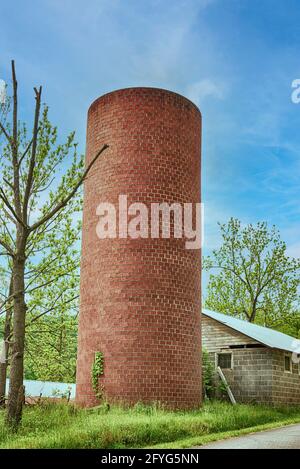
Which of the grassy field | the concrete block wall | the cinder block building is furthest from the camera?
the concrete block wall

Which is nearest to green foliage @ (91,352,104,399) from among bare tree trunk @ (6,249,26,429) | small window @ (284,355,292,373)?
bare tree trunk @ (6,249,26,429)

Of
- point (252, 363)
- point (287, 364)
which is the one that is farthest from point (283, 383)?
point (252, 363)

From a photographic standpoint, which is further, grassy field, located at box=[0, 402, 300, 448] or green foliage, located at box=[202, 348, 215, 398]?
green foliage, located at box=[202, 348, 215, 398]

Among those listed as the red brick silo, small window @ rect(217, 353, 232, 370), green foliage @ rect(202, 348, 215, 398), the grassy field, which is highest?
the red brick silo

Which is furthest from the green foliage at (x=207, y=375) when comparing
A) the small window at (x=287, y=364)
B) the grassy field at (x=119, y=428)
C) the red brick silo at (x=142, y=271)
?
the grassy field at (x=119, y=428)

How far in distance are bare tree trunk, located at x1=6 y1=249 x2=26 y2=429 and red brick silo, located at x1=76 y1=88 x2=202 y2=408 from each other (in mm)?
4921

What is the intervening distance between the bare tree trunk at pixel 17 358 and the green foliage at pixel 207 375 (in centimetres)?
1257

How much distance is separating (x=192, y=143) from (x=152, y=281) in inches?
208

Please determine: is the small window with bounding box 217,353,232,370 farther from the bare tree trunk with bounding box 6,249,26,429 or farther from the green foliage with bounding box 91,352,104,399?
the bare tree trunk with bounding box 6,249,26,429

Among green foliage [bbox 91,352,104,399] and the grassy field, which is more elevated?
green foliage [bbox 91,352,104,399]

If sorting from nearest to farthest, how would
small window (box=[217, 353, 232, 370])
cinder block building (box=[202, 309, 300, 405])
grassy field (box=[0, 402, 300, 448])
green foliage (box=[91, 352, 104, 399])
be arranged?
grassy field (box=[0, 402, 300, 448])
green foliage (box=[91, 352, 104, 399])
cinder block building (box=[202, 309, 300, 405])
small window (box=[217, 353, 232, 370])

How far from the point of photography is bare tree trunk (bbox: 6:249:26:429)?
13.2 metres

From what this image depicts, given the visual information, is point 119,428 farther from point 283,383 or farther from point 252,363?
point 283,383

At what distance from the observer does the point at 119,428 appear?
42.9 ft
